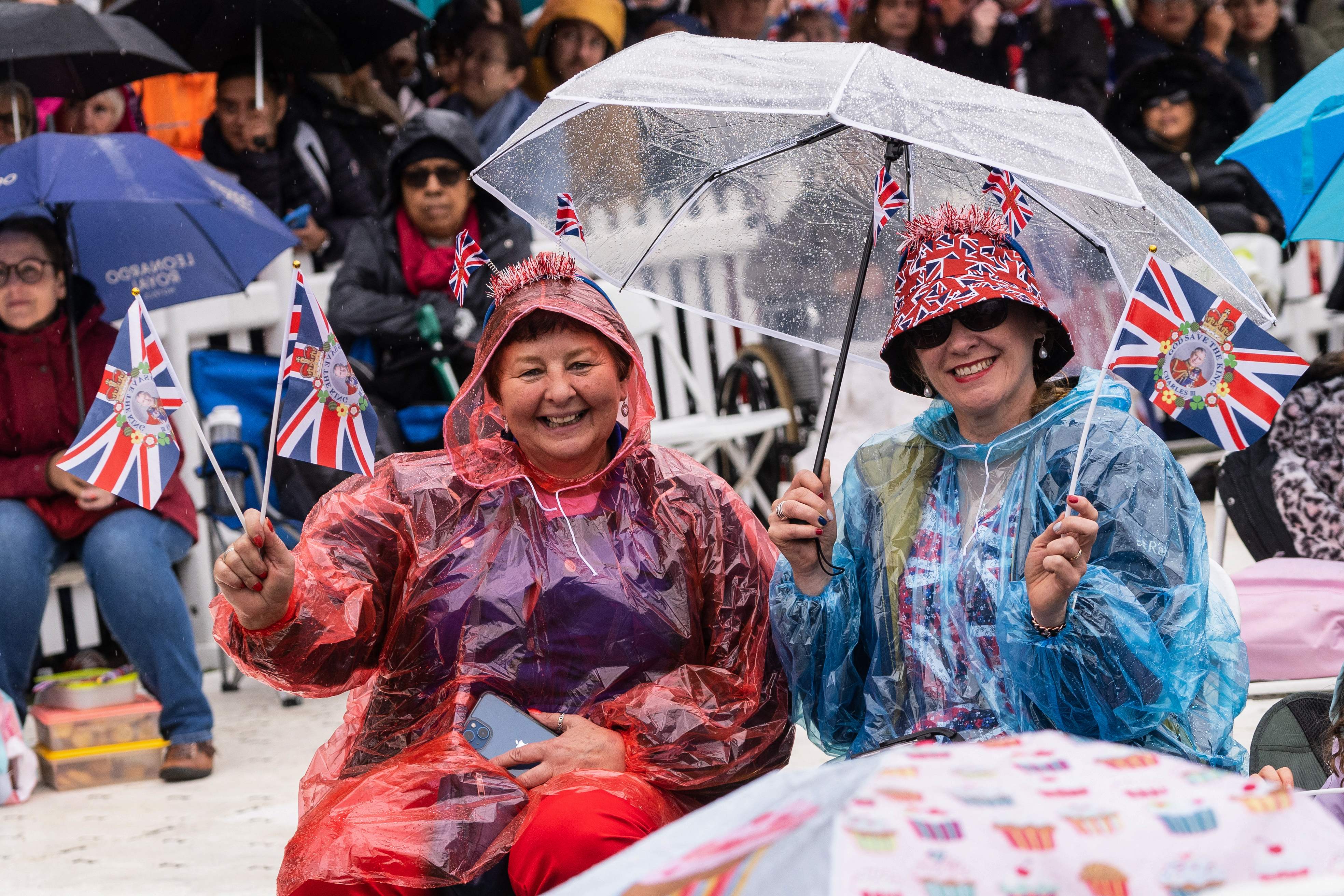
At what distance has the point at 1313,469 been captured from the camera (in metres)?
4.61

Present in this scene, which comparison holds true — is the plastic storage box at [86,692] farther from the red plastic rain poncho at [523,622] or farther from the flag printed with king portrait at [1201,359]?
the flag printed with king portrait at [1201,359]

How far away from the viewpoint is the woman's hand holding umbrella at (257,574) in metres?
2.62

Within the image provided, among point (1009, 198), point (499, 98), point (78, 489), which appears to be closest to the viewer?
point (1009, 198)

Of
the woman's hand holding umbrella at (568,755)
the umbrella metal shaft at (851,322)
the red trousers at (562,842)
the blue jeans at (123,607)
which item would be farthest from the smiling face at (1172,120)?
the red trousers at (562,842)

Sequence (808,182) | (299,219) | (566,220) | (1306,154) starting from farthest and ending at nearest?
(299,219)
(1306,154)
(808,182)
(566,220)

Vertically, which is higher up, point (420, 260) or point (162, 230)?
point (162, 230)

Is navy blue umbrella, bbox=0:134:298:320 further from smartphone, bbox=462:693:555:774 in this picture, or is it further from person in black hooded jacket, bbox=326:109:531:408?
smartphone, bbox=462:693:555:774

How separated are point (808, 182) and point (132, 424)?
1.45m

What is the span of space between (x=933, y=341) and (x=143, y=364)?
145cm

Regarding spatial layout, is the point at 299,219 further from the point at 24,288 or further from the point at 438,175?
the point at 24,288

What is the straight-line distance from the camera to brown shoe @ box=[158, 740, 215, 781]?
4660 mm

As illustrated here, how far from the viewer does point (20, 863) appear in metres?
4.02

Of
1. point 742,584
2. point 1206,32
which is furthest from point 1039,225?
point 1206,32

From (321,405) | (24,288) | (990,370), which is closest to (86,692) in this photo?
(24,288)
